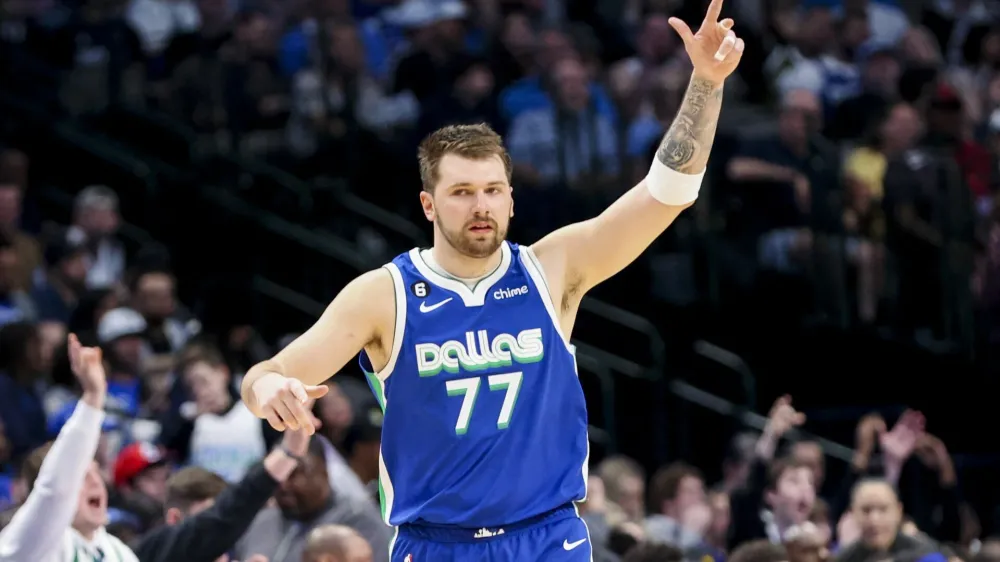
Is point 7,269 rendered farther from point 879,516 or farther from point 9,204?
point 879,516

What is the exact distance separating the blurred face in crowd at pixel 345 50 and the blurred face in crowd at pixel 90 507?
10018 mm

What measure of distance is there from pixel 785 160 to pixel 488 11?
442cm

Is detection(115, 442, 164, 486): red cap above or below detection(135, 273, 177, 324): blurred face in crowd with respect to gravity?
below

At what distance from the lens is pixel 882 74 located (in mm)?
15836

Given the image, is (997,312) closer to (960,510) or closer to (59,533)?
(960,510)

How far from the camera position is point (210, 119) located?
16.5 m

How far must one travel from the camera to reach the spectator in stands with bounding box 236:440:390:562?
859cm

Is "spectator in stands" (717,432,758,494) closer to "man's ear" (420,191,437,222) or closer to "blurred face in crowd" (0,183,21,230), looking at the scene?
"man's ear" (420,191,437,222)

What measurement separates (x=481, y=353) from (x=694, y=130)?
105 centimetres

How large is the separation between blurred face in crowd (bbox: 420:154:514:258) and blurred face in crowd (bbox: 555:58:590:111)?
922 cm

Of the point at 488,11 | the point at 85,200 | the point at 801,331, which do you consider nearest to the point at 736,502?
the point at 801,331

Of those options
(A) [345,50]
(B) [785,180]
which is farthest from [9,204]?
A: (B) [785,180]

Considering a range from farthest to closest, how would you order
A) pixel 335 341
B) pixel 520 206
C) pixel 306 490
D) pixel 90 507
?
pixel 520 206 < pixel 306 490 < pixel 90 507 < pixel 335 341

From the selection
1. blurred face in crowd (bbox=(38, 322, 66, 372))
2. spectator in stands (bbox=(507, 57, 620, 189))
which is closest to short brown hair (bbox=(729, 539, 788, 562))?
blurred face in crowd (bbox=(38, 322, 66, 372))
